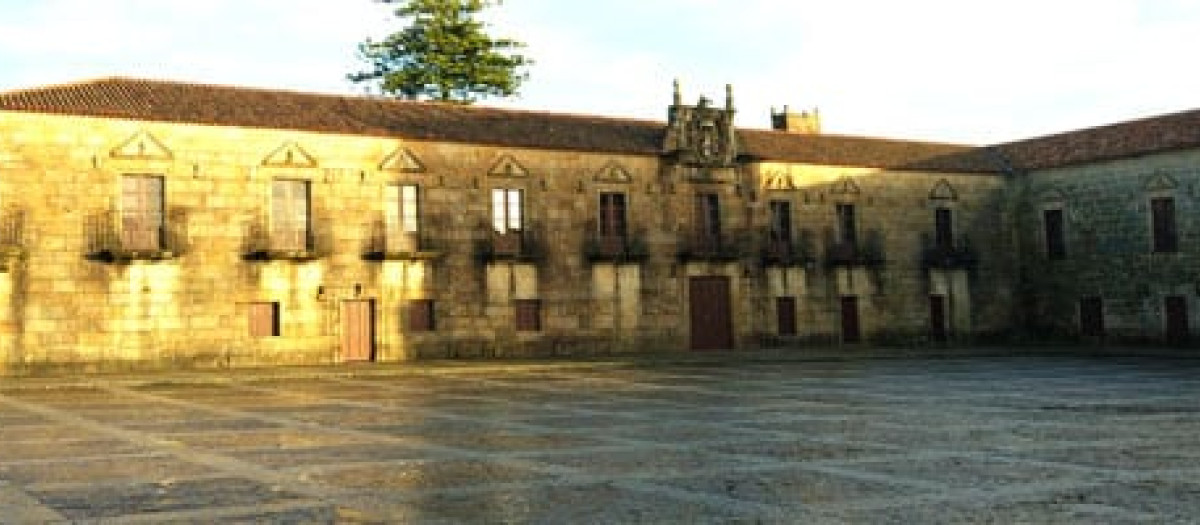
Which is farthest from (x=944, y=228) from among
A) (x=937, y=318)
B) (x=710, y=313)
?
(x=710, y=313)

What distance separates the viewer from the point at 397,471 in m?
10.2

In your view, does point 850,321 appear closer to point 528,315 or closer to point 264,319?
point 528,315

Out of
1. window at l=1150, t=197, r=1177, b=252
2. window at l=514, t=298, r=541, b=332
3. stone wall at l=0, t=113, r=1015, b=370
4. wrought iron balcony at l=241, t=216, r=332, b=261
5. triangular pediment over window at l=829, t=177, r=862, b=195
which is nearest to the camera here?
stone wall at l=0, t=113, r=1015, b=370

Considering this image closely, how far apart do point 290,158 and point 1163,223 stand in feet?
87.6

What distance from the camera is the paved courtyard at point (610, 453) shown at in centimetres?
815

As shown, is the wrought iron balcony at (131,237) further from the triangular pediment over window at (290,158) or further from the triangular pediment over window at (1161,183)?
the triangular pediment over window at (1161,183)

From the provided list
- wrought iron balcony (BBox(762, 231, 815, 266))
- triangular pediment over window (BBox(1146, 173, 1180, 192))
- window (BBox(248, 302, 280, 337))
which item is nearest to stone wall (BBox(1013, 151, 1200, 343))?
triangular pediment over window (BBox(1146, 173, 1180, 192))

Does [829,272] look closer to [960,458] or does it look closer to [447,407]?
[447,407]

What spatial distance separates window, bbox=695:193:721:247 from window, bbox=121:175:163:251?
15.9 m

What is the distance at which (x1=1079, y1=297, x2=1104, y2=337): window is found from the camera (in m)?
37.4

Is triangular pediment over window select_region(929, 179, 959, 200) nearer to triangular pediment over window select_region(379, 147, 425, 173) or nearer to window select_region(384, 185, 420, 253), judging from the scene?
triangular pediment over window select_region(379, 147, 425, 173)

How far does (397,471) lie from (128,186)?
19.9 meters

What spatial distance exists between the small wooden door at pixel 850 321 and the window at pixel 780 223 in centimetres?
288

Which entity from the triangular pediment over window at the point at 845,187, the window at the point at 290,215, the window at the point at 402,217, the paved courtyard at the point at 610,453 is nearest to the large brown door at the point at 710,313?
the triangular pediment over window at the point at 845,187
